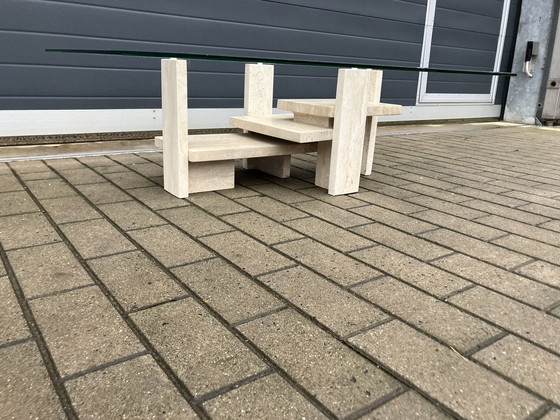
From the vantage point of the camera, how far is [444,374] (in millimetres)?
1352

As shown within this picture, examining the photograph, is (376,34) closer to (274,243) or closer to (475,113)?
(475,113)

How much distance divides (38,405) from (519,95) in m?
8.96

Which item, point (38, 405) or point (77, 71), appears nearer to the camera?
point (38, 405)

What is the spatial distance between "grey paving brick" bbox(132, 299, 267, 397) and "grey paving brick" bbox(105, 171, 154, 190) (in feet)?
5.72

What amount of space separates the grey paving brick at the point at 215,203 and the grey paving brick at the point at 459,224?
111cm

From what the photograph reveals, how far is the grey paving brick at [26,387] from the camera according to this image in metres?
1.15

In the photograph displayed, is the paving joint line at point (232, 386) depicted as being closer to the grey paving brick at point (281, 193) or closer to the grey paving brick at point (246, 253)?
the grey paving brick at point (246, 253)

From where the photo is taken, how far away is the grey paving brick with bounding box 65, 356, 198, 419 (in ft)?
3.83

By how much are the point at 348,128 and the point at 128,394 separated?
2.26 metres

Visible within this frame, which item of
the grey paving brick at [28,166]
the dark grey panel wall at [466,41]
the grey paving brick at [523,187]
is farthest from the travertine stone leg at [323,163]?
the dark grey panel wall at [466,41]

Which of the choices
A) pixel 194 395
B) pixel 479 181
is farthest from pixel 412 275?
pixel 479 181

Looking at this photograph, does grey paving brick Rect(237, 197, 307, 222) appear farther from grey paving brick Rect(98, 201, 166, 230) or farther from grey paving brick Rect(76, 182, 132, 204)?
grey paving brick Rect(76, 182, 132, 204)

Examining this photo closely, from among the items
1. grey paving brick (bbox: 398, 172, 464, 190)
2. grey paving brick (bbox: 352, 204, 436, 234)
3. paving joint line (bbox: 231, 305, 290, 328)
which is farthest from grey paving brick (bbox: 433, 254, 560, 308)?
grey paving brick (bbox: 398, 172, 464, 190)

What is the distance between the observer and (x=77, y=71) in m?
4.36
